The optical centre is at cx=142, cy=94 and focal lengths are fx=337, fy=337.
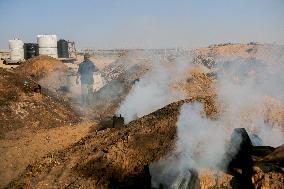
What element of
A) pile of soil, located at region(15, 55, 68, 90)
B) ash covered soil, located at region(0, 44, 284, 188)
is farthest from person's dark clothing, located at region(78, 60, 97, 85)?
pile of soil, located at region(15, 55, 68, 90)

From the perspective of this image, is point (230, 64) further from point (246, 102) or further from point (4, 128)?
point (4, 128)

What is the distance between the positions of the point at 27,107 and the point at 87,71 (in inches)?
154

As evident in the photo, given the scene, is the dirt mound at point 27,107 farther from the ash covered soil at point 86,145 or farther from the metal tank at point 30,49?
the metal tank at point 30,49

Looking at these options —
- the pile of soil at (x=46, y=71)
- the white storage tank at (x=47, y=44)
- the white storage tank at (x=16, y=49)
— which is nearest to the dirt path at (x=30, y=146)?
the pile of soil at (x=46, y=71)

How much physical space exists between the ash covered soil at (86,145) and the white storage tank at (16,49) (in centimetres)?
939

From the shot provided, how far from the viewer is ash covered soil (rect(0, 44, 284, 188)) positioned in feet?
22.2

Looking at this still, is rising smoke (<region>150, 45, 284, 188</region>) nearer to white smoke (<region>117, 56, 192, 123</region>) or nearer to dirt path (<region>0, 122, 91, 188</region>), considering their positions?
white smoke (<region>117, 56, 192, 123</region>)

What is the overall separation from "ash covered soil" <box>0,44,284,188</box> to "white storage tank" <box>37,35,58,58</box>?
944cm

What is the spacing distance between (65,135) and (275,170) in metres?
7.45

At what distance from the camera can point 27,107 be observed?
1384 cm

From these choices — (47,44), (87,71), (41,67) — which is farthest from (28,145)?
(47,44)

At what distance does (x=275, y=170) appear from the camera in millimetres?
5418

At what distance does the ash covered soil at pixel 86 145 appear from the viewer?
677cm

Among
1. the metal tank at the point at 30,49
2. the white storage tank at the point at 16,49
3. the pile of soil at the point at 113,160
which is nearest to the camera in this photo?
the pile of soil at the point at 113,160
